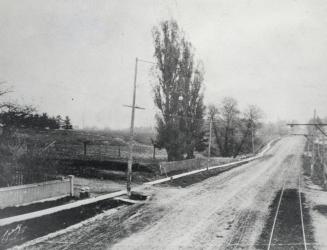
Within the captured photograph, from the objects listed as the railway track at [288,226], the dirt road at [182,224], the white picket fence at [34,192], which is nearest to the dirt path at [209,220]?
the dirt road at [182,224]

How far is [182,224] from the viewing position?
16.7m

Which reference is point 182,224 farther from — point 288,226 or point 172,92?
point 172,92

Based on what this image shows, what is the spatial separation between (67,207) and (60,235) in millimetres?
4204

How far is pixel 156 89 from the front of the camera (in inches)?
1432

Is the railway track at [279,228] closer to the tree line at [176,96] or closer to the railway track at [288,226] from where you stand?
the railway track at [288,226]

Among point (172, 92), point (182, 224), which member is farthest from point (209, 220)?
point (172, 92)

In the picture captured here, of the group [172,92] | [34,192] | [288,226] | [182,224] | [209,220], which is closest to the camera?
[182,224]

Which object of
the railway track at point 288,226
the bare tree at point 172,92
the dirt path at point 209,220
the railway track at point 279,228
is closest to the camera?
the dirt path at point 209,220

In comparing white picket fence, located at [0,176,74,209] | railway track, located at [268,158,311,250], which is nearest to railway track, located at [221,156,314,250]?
railway track, located at [268,158,311,250]

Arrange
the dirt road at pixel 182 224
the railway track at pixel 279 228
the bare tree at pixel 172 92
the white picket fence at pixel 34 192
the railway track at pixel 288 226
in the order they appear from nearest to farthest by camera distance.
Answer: the dirt road at pixel 182 224 → the railway track at pixel 279 228 → the railway track at pixel 288 226 → the white picket fence at pixel 34 192 → the bare tree at pixel 172 92

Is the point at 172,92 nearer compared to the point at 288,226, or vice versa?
the point at 288,226

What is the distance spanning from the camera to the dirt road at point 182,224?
13.6m

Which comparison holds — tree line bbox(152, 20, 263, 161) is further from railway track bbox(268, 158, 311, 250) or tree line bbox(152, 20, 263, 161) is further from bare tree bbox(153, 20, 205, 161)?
railway track bbox(268, 158, 311, 250)

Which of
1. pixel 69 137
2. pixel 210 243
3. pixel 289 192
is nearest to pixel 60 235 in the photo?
pixel 210 243
